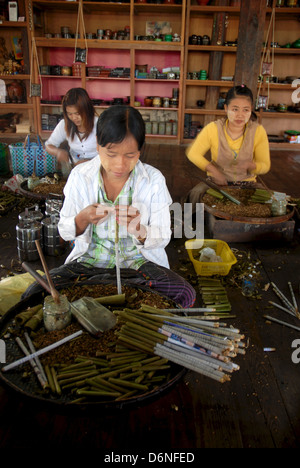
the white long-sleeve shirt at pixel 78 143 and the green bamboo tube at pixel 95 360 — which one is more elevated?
the white long-sleeve shirt at pixel 78 143

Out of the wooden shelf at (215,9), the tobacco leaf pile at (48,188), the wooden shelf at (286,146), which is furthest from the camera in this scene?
the wooden shelf at (286,146)

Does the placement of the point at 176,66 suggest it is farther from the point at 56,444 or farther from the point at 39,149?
the point at 56,444

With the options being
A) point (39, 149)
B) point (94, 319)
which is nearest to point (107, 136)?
point (94, 319)

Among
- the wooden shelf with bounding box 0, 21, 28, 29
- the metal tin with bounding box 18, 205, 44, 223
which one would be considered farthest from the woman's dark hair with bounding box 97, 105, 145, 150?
the wooden shelf with bounding box 0, 21, 28, 29

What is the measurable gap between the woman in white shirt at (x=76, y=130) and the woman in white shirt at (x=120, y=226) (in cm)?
165

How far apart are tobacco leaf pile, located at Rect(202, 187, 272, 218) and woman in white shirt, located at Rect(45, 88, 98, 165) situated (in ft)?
4.02

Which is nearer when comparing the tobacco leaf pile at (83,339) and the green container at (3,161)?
the tobacco leaf pile at (83,339)

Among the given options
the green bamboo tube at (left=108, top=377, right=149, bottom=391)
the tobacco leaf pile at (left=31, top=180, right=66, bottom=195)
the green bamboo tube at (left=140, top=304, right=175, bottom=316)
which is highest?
the green bamboo tube at (left=140, top=304, right=175, bottom=316)

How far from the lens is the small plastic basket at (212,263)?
276cm

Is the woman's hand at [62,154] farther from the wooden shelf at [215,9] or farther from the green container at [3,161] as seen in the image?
the wooden shelf at [215,9]

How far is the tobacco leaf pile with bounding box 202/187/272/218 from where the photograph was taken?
11.0 ft

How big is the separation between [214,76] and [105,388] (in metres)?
7.19

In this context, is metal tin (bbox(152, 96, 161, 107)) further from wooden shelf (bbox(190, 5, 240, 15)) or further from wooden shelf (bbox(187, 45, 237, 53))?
wooden shelf (bbox(190, 5, 240, 15))

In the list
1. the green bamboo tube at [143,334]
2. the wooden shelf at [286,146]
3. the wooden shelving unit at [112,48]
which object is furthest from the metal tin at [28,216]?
the wooden shelf at [286,146]
